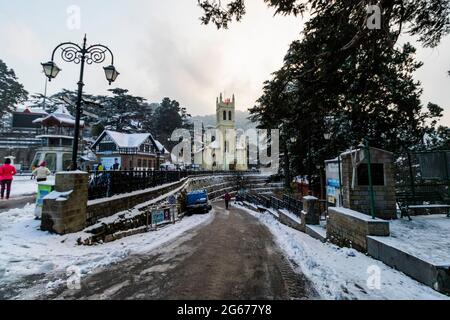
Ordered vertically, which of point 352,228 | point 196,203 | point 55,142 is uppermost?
point 55,142

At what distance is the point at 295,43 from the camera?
286 inches

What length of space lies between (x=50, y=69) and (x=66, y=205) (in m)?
4.85

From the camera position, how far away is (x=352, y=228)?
6.20m

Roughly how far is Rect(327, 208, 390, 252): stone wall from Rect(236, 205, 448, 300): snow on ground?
1.02ft

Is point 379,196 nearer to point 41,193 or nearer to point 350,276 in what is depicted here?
point 350,276

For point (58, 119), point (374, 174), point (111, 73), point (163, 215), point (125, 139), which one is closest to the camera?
point (374, 174)

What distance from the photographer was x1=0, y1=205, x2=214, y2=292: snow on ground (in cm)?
454

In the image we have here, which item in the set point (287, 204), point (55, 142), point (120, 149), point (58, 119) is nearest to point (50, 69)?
point (287, 204)

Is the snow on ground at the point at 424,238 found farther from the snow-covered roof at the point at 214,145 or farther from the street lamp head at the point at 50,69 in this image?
the snow-covered roof at the point at 214,145

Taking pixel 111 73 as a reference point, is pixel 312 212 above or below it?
below

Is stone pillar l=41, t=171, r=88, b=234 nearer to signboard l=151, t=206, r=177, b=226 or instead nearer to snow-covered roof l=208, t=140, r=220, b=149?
signboard l=151, t=206, r=177, b=226
